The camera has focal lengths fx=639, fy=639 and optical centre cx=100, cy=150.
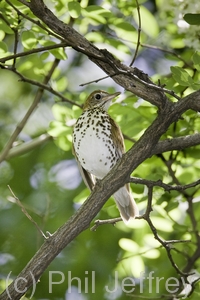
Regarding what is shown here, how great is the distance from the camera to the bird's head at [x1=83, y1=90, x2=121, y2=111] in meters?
4.69

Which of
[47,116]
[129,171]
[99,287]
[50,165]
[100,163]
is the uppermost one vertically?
[47,116]

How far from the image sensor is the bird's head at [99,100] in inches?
184

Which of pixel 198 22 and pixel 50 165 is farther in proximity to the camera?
pixel 50 165


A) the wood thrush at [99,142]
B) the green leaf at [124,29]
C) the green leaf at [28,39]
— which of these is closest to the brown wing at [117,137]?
the wood thrush at [99,142]

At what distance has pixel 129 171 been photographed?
3422mm

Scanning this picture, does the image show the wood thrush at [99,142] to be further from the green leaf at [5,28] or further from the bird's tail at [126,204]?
the green leaf at [5,28]

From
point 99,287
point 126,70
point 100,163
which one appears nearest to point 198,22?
point 126,70

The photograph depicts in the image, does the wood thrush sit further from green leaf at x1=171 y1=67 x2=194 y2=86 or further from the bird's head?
green leaf at x1=171 y1=67 x2=194 y2=86

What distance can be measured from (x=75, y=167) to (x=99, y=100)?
56.9 inches

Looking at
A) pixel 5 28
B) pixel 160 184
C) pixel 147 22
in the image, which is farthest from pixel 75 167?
pixel 160 184

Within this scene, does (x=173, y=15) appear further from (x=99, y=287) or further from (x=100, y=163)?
(x=99, y=287)

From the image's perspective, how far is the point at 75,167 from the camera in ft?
19.9

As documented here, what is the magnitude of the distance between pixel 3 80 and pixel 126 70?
3224mm

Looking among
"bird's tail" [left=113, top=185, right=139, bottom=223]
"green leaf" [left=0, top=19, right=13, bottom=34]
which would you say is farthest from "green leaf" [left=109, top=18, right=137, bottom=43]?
"bird's tail" [left=113, top=185, right=139, bottom=223]
